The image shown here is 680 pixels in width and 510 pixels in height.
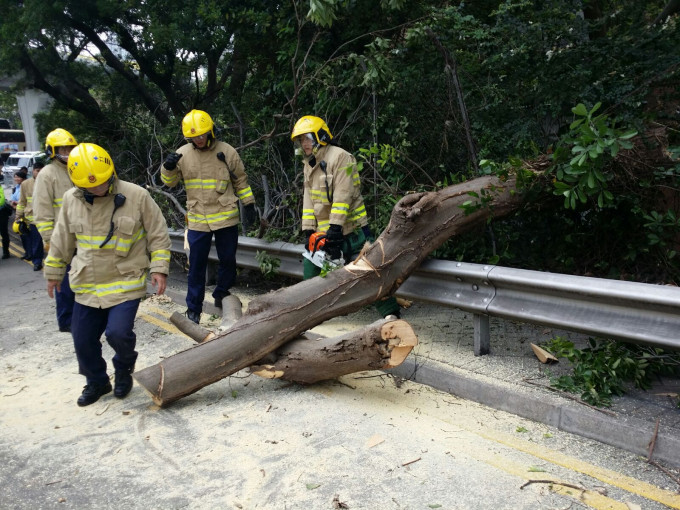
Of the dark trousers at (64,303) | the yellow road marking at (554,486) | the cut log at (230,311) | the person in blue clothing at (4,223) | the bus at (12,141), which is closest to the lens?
the yellow road marking at (554,486)

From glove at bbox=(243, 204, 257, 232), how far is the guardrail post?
3.25 m

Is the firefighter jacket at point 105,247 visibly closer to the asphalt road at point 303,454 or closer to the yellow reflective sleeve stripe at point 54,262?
the yellow reflective sleeve stripe at point 54,262

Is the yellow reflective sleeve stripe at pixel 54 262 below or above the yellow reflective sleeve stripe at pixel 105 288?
above

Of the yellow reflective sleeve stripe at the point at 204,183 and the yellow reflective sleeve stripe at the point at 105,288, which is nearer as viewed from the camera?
the yellow reflective sleeve stripe at the point at 105,288

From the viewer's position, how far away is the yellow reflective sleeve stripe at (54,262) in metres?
4.71

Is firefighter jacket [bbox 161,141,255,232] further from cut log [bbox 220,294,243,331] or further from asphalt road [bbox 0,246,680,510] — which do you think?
asphalt road [bbox 0,246,680,510]

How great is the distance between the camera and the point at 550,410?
12.4 feet

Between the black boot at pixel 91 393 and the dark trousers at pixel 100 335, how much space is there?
0.03 m

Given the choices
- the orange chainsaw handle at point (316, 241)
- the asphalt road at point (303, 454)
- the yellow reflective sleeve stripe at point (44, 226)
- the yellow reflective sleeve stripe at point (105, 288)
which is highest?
the yellow reflective sleeve stripe at point (44, 226)

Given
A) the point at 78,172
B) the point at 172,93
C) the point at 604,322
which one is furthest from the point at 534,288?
the point at 172,93

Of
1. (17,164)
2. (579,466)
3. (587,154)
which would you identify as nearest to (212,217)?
(587,154)

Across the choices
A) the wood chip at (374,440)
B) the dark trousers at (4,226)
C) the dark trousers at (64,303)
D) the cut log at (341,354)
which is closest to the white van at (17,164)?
the dark trousers at (4,226)

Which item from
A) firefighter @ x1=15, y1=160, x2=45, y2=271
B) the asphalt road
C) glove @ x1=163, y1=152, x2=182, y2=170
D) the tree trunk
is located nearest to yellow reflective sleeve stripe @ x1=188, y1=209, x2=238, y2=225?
glove @ x1=163, y1=152, x2=182, y2=170

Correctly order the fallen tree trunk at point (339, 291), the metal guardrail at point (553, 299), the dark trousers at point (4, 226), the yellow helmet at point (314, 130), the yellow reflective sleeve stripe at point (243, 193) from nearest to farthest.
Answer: the metal guardrail at point (553, 299) < the fallen tree trunk at point (339, 291) < the yellow helmet at point (314, 130) < the yellow reflective sleeve stripe at point (243, 193) < the dark trousers at point (4, 226)
